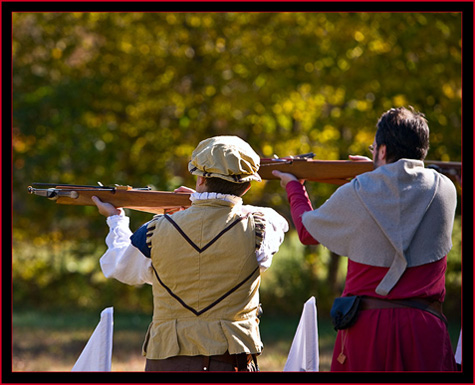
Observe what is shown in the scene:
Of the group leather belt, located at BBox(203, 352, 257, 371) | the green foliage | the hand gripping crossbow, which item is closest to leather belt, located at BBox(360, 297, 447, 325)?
leather belt, located at BBox(203, 352, 257, 371)

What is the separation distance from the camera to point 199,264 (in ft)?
10.6

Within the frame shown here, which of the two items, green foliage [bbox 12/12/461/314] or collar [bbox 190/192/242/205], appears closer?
collar [bbox 190/192/242/205]

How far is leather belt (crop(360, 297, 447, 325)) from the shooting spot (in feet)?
10.3

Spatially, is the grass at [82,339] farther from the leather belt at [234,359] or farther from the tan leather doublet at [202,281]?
the tan leather doublet at [202,281]

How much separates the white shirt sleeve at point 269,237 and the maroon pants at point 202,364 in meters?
0.44

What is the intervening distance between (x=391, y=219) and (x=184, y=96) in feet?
24.2

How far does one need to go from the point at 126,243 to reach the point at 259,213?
66 cm

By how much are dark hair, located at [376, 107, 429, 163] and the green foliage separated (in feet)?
19.0

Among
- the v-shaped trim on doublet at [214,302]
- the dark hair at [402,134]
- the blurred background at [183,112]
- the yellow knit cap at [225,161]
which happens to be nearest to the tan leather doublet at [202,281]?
the v-shaped trim on doublet at [214,302]

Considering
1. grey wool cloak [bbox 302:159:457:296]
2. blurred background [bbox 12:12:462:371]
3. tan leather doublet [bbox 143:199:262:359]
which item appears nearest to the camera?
grey wool cloak [bbox 302:159:457:296]

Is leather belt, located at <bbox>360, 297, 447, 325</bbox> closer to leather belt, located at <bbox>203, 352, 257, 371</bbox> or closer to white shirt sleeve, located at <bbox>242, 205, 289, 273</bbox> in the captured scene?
white shirt sleeve, located at <bbox>242, 205, 289, 273</bbox>

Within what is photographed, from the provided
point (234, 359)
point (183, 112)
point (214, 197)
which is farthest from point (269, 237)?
point (183, 112)

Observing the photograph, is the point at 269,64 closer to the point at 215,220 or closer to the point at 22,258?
the point at 22,258

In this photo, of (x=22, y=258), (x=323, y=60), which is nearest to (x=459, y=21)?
(x=323, y=60)
